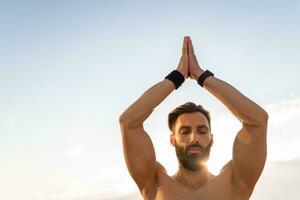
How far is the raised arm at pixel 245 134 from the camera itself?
29.7 feet

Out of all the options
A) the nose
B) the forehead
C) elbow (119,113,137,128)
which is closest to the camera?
elbow (119,113,137,128)

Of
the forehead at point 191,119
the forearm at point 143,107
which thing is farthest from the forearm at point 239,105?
the forearm at point 143,107

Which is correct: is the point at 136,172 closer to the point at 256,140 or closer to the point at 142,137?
the point at 142,137

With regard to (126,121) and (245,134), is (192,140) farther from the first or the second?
(126,121)

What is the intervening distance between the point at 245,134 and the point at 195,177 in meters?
1.10

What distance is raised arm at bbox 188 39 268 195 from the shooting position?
9.06 meters

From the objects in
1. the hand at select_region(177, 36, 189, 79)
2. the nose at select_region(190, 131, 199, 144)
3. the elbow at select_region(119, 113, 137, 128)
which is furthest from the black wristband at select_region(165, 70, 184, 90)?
the elbow at select_region(119, 113, 137, 128)

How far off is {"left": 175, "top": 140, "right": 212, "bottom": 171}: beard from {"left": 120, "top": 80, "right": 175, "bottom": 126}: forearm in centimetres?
75

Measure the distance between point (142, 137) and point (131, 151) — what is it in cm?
26

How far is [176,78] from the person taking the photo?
9547 mm

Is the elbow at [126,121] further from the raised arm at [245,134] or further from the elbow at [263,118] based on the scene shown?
the elbow at [263,118]

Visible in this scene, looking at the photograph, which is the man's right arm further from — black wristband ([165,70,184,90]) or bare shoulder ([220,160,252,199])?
bare shoulder ([220,160,252,199])

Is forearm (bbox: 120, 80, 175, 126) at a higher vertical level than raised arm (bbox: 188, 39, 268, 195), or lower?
higher

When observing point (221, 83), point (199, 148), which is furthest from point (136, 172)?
point (221, 83)
